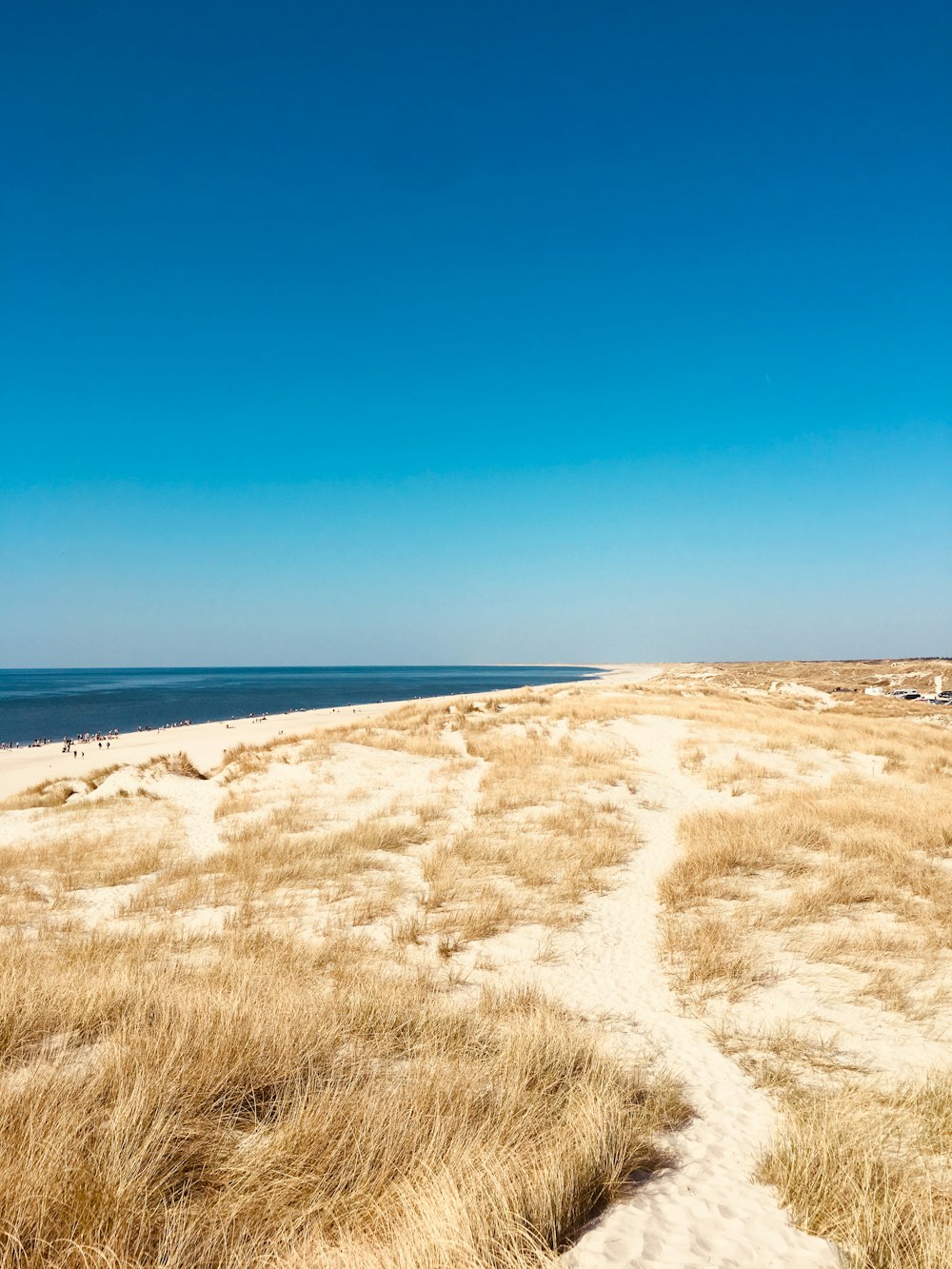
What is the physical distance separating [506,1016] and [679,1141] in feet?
5.95

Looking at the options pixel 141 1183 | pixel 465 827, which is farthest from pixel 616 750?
pixel 141 1183

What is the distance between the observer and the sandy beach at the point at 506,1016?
3057mm

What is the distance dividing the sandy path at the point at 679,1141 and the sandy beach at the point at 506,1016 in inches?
0.9

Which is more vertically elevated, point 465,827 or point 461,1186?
point 461,1186

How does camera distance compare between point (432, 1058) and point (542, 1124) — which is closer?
point (542, 1124)

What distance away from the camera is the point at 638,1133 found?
386cm

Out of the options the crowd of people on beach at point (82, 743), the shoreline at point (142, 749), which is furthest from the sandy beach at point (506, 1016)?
the crowd of people on beach at point (82, 743)

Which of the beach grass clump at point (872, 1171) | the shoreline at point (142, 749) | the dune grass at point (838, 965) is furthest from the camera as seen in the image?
the shoreline at point (142, 749)

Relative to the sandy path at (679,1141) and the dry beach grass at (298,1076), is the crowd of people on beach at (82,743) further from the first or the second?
the sandy path at (679,1141)

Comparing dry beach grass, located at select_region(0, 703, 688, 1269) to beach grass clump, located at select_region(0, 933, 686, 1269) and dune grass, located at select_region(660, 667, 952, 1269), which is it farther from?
dune grass, located at select_region(660, 667, 952, 1269)

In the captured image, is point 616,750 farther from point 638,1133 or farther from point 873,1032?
point 638,1133

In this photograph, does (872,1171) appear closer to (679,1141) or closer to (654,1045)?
(679,1141)

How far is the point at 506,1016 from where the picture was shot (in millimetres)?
5496

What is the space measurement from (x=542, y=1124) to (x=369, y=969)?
3.07 meters
